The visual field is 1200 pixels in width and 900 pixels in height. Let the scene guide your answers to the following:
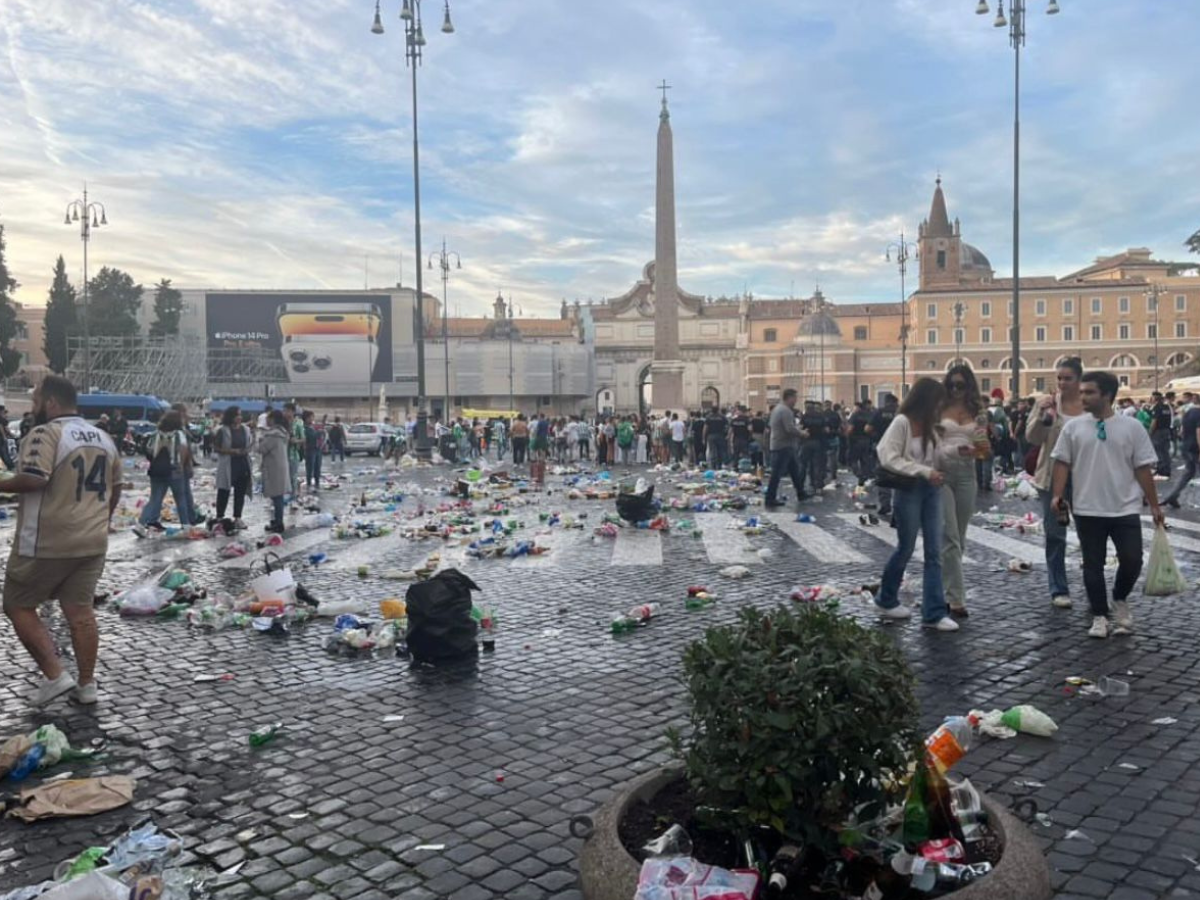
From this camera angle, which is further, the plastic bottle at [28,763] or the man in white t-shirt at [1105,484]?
the man in white t-shirt at [1105,484]

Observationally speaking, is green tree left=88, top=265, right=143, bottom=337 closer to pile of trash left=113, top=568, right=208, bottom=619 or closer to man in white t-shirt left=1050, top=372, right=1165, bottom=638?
pile of trash left=113, top=568, right=208, bottom=619

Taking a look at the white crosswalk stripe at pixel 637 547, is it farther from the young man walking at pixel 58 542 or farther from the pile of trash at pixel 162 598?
the young man walking at pixel 58 542

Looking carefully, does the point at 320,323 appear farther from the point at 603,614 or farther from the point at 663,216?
the point at 603,614

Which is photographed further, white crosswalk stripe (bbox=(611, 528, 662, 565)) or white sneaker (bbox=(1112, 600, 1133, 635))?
white crosswalk stripe (bbox=(611, 528, 662, 565))

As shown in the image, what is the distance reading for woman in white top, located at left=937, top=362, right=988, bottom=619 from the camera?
680 cm

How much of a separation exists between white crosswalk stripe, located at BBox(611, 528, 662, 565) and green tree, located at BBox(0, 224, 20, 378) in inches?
2188

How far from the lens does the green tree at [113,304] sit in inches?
2997

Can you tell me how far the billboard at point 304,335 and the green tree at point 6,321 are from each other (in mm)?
17164

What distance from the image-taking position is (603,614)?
23.7 feet

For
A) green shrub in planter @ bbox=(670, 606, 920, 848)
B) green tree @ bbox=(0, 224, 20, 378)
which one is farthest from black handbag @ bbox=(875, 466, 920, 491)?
green tree @ bbox=(0, 224, 20, 378)

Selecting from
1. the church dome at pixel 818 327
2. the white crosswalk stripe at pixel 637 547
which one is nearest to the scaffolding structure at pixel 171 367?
the church dome at pixel 818 327

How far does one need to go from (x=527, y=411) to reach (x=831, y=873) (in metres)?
82.1

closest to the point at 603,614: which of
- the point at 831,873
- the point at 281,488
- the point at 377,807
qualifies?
the point at 377,807

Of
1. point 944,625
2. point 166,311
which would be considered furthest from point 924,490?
point 166,311
